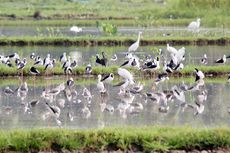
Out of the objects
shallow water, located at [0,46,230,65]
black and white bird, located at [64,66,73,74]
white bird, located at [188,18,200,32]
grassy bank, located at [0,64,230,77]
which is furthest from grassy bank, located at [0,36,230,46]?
black and white bird, located at [64,66,73,74]

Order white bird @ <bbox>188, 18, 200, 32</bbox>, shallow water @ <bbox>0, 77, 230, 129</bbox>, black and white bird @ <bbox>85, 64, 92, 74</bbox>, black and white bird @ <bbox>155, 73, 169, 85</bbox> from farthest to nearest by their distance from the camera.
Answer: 1. white bird @ <bbox>188, 18, 200, 32</bbox>
2. black and white bird @ <bbox>85, 64, 92, 74</bbox>
3. black and white bird @ <bbox>155, 73, 169, 85</bbox>
4. shallow water @ <bbox>0, 77, 230, 129</bbox>

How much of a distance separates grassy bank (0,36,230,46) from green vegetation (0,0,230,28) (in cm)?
708

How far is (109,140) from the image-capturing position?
10344 mm

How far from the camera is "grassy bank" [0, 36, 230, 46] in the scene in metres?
28.3

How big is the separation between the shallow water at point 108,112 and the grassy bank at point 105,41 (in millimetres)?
10371

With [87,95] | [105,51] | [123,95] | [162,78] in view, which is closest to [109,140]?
[87,95]

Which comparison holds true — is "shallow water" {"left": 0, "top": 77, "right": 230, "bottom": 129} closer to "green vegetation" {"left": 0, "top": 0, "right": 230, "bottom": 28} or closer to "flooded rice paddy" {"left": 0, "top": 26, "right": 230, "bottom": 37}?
"flooded rice paddy" {"left": 0, "top": 26, "right": 230, "bottom": 37}

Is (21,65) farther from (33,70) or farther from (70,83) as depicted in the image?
(70,83)

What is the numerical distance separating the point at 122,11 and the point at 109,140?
119 ft

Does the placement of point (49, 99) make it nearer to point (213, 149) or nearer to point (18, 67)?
point (18, 67)

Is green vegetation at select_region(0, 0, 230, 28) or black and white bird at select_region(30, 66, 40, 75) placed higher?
green vegetation at select_region(0, 0, 230, 28)

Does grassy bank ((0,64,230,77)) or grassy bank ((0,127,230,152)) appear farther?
grassy bank ((0,64,230,77))

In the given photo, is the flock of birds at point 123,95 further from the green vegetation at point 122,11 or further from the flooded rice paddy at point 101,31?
the green vegetation at point 122,11

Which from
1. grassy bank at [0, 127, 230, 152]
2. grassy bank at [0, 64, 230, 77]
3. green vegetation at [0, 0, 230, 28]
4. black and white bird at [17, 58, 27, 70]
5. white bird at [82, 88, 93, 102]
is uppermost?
green vegetation at [0, 0, 230, 28]
